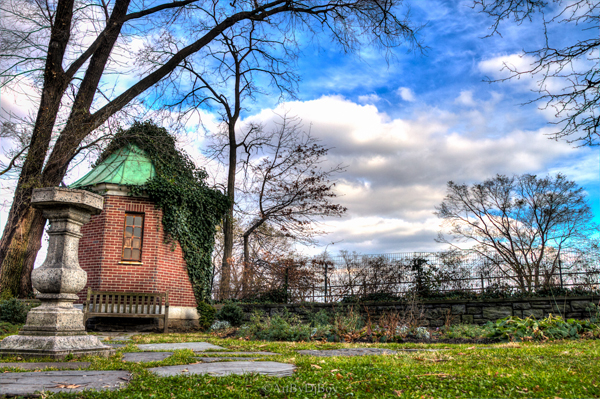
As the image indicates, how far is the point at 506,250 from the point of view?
16.3m

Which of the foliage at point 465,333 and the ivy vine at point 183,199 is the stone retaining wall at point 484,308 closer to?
the foliage at point 465,333

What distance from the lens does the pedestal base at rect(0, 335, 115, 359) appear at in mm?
4613

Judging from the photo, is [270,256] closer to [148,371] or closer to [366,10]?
[366,10]

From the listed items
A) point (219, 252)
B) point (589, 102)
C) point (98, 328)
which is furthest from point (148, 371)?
point (219, 252)

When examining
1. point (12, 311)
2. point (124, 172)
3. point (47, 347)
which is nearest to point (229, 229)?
point (124, 172)

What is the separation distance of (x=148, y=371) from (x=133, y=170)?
11420mm

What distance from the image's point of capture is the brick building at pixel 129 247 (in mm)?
12484

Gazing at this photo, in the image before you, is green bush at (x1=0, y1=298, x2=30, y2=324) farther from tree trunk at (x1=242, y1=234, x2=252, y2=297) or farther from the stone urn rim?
the stone urn rim

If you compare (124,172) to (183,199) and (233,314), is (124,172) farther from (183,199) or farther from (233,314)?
(233,314)

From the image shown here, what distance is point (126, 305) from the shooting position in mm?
12109

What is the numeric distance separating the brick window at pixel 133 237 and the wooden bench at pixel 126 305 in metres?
1.26

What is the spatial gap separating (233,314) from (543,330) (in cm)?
812

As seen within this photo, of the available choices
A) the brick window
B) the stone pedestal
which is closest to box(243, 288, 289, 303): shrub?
the brick window

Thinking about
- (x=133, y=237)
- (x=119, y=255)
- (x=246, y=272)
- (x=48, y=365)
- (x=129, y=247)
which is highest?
(x=133, y=237)
